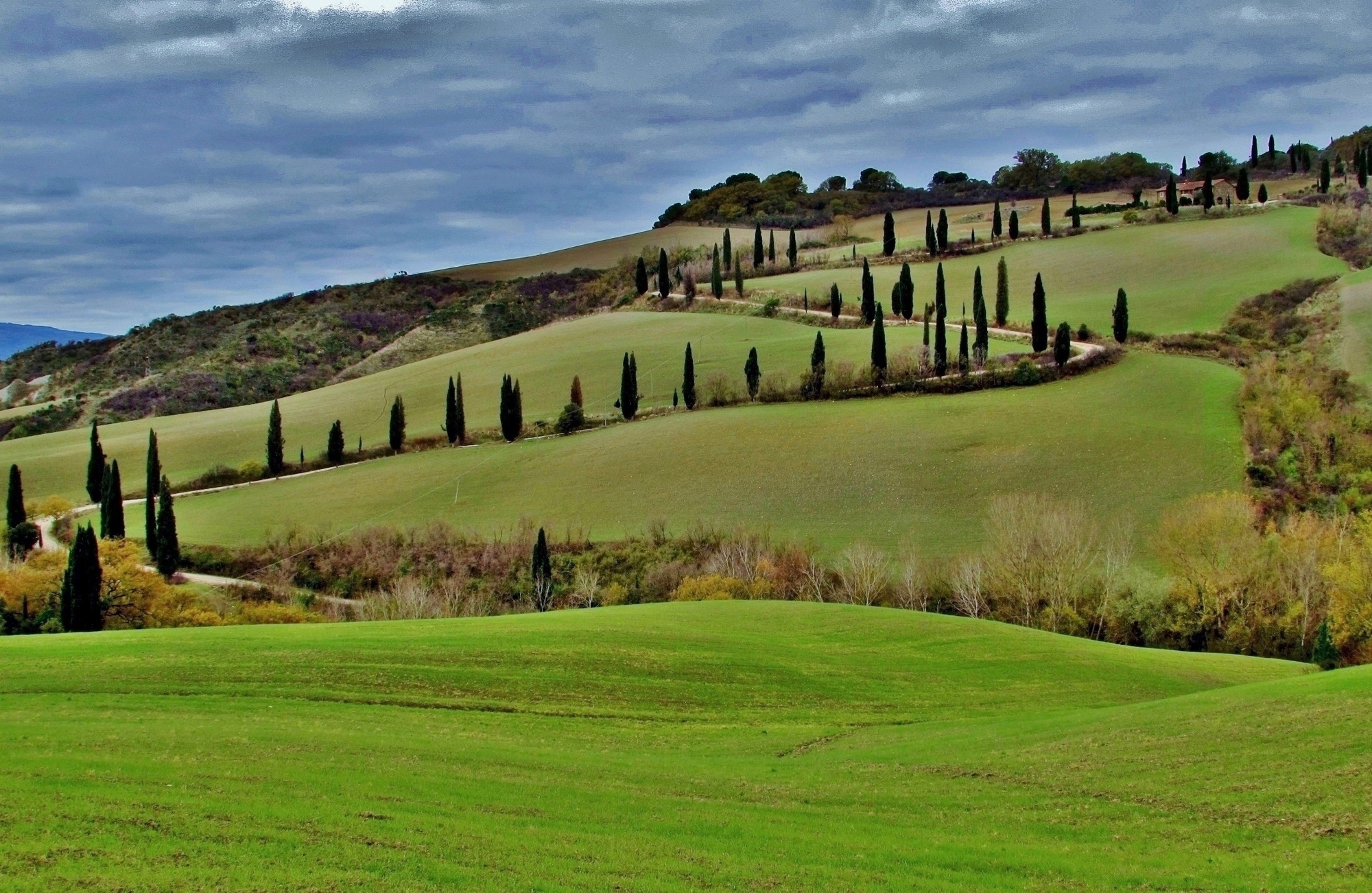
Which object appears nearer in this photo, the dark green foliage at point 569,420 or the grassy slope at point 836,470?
the grassy slope at point 836,470

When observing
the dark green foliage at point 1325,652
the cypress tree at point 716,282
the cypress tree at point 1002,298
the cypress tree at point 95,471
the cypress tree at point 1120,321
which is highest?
the cypress tree at point 716,282

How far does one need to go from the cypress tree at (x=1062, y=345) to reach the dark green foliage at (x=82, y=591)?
88.2 meters

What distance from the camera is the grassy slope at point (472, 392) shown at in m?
119

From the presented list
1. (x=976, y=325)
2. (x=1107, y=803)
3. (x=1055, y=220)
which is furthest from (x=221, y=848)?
(x=1055, y=220)

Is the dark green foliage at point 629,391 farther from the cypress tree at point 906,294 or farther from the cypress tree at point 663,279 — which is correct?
the cypress tree at point 663,279

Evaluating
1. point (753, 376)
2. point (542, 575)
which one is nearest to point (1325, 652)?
point (542, 575)

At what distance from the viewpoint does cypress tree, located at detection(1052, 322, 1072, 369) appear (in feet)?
356

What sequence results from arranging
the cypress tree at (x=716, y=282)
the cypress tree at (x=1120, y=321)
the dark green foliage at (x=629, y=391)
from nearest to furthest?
the dark green foliage at (x=629, y=391) < the cypress tree at (x=1120, y=321) < the cypress tree at (x=716, y=282)

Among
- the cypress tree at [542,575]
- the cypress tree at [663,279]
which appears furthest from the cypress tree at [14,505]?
the cypress tree at [663,279]

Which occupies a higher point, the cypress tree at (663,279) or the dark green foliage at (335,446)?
the cypress tree at (663,279)

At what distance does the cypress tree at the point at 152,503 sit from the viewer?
84.5 m

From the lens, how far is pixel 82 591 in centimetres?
5794

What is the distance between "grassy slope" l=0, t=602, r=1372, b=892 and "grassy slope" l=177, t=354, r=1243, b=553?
4331 centimetres

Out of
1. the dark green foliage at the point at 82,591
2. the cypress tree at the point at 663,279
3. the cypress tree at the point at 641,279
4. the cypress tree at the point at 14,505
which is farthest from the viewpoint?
the cypress tree at the point at 641,279
